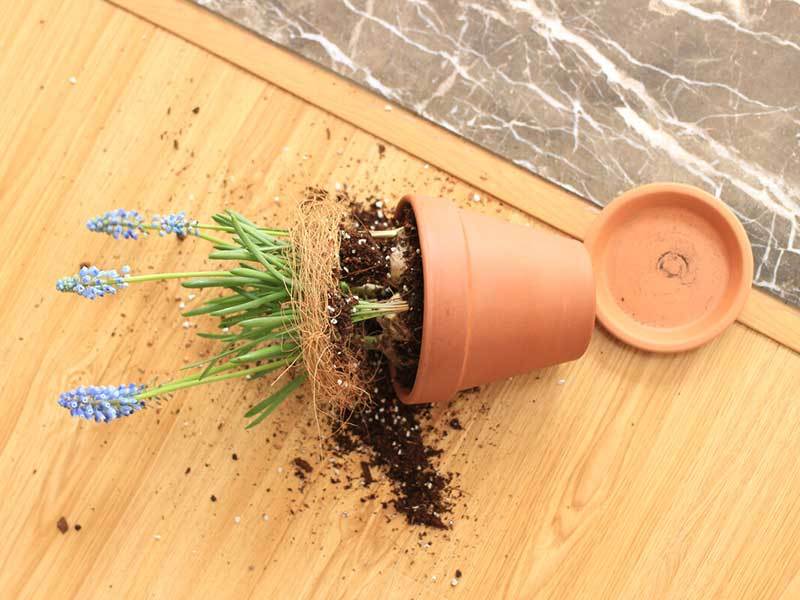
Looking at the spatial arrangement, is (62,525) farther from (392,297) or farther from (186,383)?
(392,297)

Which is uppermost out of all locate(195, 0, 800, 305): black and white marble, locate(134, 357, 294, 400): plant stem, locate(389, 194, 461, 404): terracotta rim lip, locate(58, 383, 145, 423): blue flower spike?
locate(195, 0, 800, 305): black and white marble

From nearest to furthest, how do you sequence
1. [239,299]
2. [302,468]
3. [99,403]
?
1. [99,403]
2. [239,299]
3. [302,468]

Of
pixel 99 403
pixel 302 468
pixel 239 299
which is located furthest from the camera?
pixel 302 468

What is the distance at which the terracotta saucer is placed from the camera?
1.07 meters

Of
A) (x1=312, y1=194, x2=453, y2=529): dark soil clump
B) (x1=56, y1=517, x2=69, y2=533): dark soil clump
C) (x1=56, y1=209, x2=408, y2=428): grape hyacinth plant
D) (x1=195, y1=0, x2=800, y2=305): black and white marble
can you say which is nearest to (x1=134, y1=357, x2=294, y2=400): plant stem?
(x1=56, y1=209, x2=408, y2=428): grape hyacinth plant

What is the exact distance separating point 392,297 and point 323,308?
0.10m

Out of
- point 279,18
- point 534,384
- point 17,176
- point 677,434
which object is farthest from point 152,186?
point 677,434

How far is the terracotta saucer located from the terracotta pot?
13 centimetres

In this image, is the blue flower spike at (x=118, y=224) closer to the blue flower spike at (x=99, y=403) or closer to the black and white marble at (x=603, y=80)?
the blue flower spike at (x=99, y=403)

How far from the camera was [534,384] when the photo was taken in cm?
109

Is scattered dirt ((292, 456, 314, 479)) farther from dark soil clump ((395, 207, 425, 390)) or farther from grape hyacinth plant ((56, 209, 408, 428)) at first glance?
dark soil clump ((395, 207, 425, 390))

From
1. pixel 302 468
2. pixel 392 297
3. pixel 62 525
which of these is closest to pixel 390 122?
pixel 392 297

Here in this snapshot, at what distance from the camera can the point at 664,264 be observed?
43.3 inches

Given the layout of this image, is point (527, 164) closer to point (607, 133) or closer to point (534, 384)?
point (607, 133)
